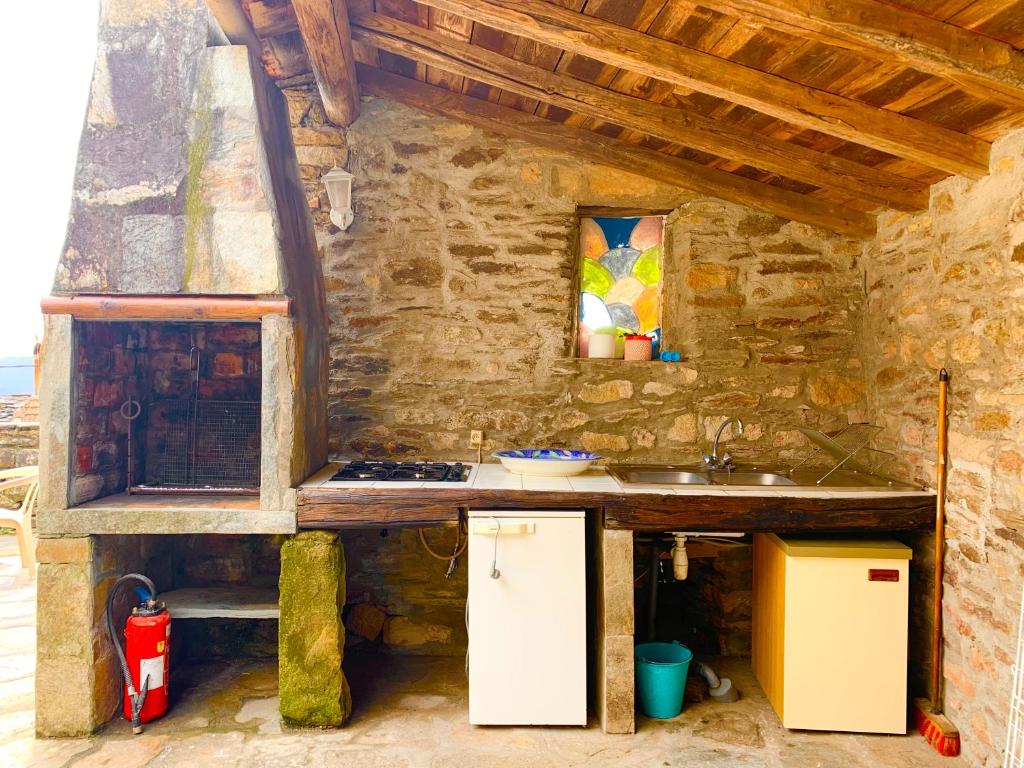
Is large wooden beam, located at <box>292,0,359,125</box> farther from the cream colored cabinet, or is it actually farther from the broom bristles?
the broom bristles

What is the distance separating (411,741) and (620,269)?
2498mm

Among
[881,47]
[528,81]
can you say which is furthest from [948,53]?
[528,81]

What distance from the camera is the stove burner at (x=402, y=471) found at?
9.18ft

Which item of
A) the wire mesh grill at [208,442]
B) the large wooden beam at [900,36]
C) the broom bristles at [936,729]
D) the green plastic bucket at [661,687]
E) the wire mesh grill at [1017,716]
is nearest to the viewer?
the large wooden beam at [900,36]

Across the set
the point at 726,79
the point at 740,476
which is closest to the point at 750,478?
the point at 740,476

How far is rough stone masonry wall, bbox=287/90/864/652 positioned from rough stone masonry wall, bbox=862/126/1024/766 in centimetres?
69

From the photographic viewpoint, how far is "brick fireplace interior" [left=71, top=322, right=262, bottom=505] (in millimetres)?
2834

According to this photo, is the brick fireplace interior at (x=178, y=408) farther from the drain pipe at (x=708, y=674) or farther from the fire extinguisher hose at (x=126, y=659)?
the drain pipe at (x=708, y=674)

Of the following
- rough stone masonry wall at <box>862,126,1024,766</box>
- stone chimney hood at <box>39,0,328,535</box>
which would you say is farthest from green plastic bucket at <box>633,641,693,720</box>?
stone chimney hood at <box>39,0,328,535</box>

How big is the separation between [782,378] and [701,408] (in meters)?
0.45

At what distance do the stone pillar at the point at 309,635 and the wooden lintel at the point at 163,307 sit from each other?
93 cm

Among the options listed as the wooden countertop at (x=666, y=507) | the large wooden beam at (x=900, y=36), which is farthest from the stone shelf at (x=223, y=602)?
the large wooden beam at (x=900, y=36)

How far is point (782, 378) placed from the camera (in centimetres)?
338

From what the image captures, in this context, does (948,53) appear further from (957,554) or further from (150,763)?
(150,763)
